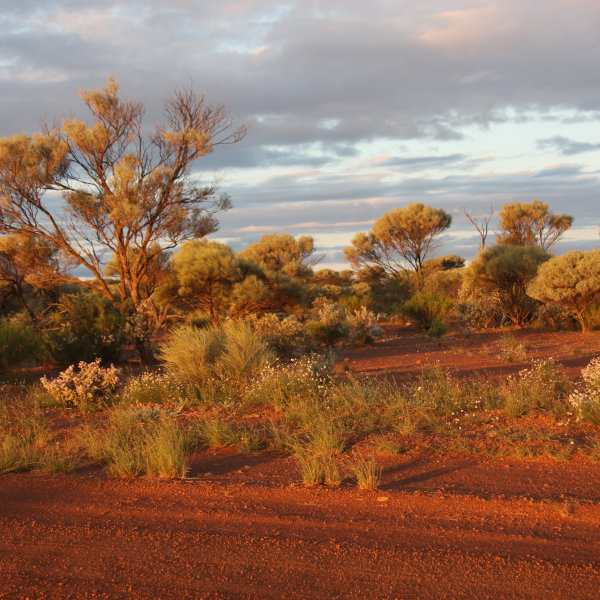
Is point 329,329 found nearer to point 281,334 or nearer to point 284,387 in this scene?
point 281,334

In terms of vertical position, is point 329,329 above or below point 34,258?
below

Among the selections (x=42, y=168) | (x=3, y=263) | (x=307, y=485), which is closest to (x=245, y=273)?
(x=42, y=168)

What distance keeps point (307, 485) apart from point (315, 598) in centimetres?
234

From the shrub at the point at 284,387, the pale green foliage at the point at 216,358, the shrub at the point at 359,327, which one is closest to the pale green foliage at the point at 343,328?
the shrub at the point at 359,327

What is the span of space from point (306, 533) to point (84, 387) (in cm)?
743

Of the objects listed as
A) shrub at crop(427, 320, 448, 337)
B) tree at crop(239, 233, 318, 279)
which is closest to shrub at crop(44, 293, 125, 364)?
shrub at crop(427, 320, 448, 337)

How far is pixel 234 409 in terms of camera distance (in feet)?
34.3

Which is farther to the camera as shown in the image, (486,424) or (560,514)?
(486,424)

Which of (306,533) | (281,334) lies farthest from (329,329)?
(306,533)

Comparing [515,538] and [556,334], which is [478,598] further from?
[556,334]

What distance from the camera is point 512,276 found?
2633cm

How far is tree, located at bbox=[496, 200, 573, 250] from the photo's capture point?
173 ft

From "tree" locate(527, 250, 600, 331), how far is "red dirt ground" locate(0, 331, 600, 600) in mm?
17172

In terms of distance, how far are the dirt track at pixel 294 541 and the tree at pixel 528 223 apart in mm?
48563
